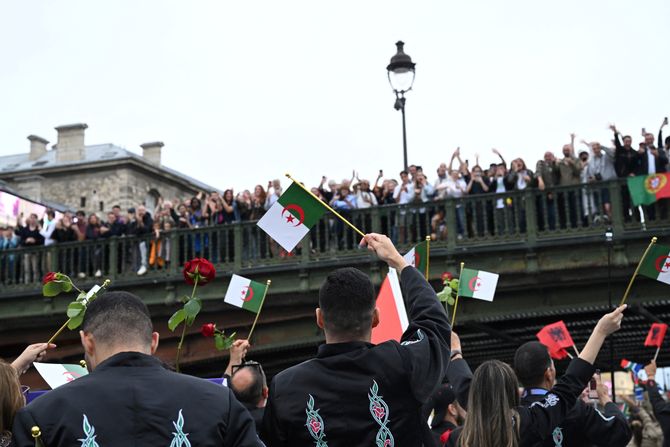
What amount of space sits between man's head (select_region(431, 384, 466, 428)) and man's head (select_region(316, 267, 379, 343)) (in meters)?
3.07

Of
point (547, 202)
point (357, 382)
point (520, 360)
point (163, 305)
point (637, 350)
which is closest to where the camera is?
point (357, 382)

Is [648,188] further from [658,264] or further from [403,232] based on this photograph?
[658,264]

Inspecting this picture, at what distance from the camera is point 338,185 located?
2095cm

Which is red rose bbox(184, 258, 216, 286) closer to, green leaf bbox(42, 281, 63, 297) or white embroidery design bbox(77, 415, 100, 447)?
green leaf bbox(42, 281, 63, 297)

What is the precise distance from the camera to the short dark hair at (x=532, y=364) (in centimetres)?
618

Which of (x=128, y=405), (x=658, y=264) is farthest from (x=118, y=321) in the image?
(x=658, y=264)

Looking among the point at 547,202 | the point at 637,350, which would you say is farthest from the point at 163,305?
the point at 637,350

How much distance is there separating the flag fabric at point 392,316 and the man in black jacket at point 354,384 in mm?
2960

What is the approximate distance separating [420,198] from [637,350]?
1383cm

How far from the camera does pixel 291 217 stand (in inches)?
313

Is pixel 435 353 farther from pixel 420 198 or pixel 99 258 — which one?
pixel 99 258

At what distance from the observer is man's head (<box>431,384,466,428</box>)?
25.0 feet

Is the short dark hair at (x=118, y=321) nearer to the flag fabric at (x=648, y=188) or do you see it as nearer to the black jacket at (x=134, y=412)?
the black jacket at (x=134, y=412)

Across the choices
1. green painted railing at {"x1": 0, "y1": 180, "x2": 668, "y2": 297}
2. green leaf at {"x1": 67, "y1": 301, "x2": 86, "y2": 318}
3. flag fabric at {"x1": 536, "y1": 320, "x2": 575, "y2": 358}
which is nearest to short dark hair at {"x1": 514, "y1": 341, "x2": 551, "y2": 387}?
green leaf at {"x1": 67, "y1": 301, "x2": 86, "y2": 318}
